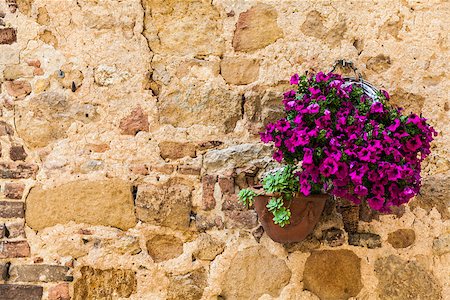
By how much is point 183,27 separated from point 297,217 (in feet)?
3.51

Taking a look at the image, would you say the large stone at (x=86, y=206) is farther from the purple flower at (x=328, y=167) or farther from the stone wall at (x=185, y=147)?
the purple flower at (x=328, y=167)

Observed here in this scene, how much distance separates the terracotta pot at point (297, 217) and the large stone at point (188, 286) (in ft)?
1.32

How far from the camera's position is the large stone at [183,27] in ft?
7.74

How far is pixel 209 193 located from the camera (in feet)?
7.43

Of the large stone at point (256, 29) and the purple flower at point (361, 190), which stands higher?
the large stone at point (256, 29)

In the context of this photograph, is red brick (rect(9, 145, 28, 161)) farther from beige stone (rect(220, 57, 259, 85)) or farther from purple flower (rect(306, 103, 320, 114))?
purple flower (rect(306, 103, 320, 114))

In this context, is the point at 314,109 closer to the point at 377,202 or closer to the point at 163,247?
the point at 377,202

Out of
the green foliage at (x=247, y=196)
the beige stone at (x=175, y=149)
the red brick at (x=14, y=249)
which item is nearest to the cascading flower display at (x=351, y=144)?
the green foliage at (x=247, y=196)

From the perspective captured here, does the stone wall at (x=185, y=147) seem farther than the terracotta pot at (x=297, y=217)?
Yes

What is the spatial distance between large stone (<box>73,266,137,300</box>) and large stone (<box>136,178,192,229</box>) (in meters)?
0.27

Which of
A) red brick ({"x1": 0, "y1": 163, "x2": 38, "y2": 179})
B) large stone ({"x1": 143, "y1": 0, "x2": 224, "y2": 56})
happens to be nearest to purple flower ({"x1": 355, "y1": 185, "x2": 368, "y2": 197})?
large stone ({"x1": 143, "y1": 0, "x2": 224, "y2": 56})

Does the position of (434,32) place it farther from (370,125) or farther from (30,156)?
(30,156)

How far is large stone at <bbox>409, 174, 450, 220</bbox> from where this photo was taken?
217cm

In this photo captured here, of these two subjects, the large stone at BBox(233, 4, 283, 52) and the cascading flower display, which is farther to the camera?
the large stone at BBox(233, 4, 283, 52)
